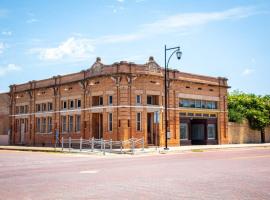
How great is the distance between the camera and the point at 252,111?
4841 cm

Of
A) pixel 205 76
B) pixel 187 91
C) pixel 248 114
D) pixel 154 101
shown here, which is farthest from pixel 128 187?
pixel 248 114

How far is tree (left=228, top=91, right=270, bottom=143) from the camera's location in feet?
157

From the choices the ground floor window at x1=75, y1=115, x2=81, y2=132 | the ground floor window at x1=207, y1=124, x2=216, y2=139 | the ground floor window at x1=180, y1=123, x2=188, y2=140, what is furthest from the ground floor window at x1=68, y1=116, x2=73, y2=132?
the ground floor window at x1=207, y1=124, x2=216, y2=139

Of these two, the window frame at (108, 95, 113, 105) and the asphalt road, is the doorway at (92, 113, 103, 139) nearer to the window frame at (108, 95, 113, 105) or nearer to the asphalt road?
the window frame at (108, 95, 113, 105)

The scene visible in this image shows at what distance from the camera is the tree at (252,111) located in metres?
47.9

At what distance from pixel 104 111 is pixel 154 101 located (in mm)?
5193

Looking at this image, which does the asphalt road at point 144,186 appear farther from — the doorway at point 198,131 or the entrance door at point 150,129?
the doorway at point 198,131

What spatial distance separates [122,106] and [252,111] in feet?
74.2

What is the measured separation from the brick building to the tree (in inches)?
199

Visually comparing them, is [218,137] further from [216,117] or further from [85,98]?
[85,98]

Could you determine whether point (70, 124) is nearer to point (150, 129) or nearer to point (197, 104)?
point (150, 129)

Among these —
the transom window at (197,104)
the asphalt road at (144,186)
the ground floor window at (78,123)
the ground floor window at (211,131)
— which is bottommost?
the asphalt road at (144,186)

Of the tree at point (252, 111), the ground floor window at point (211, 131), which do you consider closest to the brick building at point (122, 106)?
the ground floor window at point (211, 131)

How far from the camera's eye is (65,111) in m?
40.4
